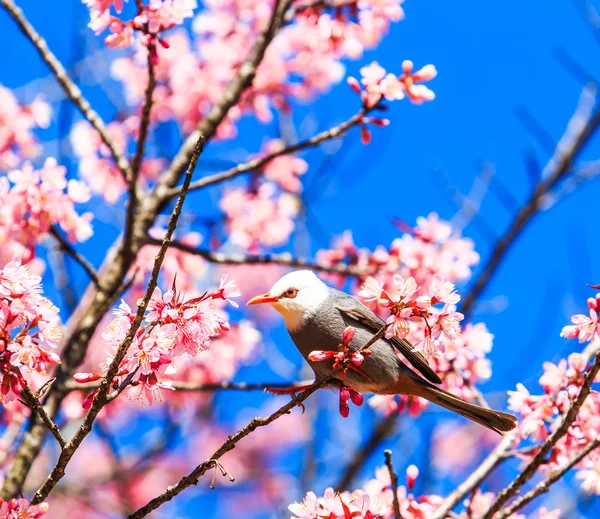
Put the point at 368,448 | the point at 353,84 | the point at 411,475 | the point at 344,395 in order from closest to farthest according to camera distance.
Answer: the point at 344,395
the point at 411,475
the point at 353,84
the point at 368,448

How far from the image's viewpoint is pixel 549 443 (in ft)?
8.93

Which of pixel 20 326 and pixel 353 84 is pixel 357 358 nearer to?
pixel 20 326

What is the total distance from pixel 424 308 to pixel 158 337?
891 millimetres

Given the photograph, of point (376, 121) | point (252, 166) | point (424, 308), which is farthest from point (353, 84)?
point (424, 308)

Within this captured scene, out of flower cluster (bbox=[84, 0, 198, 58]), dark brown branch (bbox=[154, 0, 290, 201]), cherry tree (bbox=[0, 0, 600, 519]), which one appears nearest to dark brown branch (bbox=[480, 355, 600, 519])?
cherry tree (bbox=[0, 0, 600, 519])

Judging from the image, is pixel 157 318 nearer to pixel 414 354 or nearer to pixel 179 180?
pixel 414 354

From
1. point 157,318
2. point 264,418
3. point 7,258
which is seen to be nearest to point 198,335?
point 157,318

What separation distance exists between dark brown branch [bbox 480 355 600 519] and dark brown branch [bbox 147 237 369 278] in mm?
2134

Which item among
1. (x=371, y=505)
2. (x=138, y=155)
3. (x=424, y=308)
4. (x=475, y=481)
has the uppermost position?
(x=138, y=155)

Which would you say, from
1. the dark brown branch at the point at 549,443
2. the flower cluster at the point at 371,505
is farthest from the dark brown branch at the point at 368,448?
the dark brown branch at the point at 549,443

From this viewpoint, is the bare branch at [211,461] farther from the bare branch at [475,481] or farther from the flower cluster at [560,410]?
the flower cluster at [560,410]

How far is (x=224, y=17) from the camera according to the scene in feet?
23.3

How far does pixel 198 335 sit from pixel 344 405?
0.64 metres

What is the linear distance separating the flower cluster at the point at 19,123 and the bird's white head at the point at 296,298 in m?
3.08
